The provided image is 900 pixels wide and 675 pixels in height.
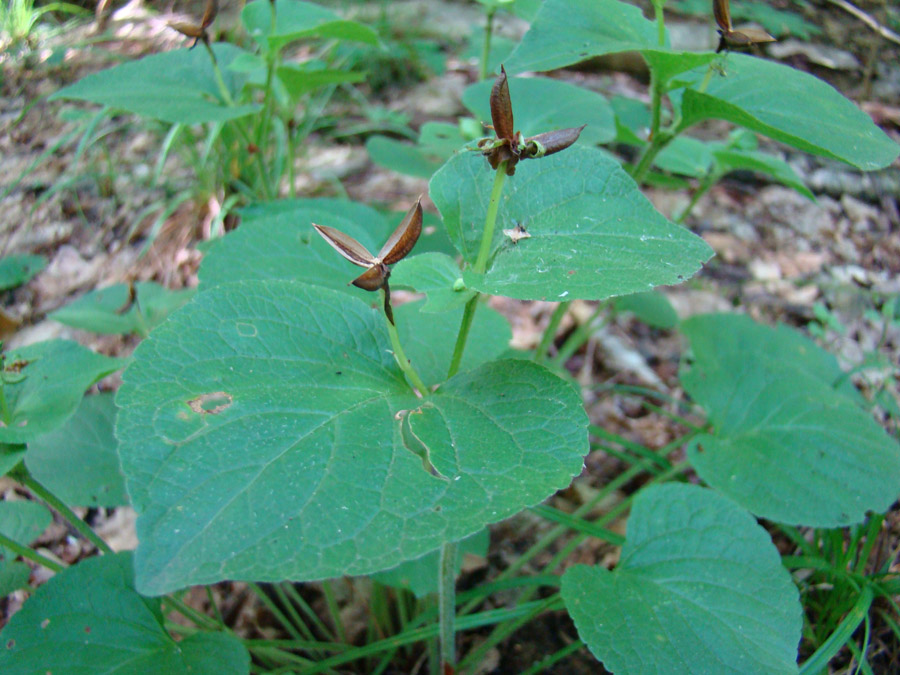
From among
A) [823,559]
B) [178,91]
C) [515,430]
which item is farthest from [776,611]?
[178,91]

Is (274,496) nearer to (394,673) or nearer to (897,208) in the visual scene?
(394,673)

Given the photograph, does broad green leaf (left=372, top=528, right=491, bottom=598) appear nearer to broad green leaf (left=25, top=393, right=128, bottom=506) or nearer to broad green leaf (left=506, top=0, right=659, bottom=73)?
broad green leaf (left=25, top=393, right=128, bottom=506)

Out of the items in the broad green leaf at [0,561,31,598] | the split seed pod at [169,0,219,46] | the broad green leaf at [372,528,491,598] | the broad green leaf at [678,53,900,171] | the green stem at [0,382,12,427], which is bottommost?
the broad green leaf at [372,528,491,598]

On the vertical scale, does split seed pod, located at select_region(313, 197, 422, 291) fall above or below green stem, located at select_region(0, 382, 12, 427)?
above

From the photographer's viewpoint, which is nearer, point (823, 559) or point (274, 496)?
point (274, 496)

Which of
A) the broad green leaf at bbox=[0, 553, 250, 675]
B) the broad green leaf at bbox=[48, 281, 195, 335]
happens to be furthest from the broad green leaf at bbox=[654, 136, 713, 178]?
the broad green leaf at bbox=[0, 553, 250, 675]

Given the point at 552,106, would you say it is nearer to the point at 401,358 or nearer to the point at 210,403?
the point at 401,358
